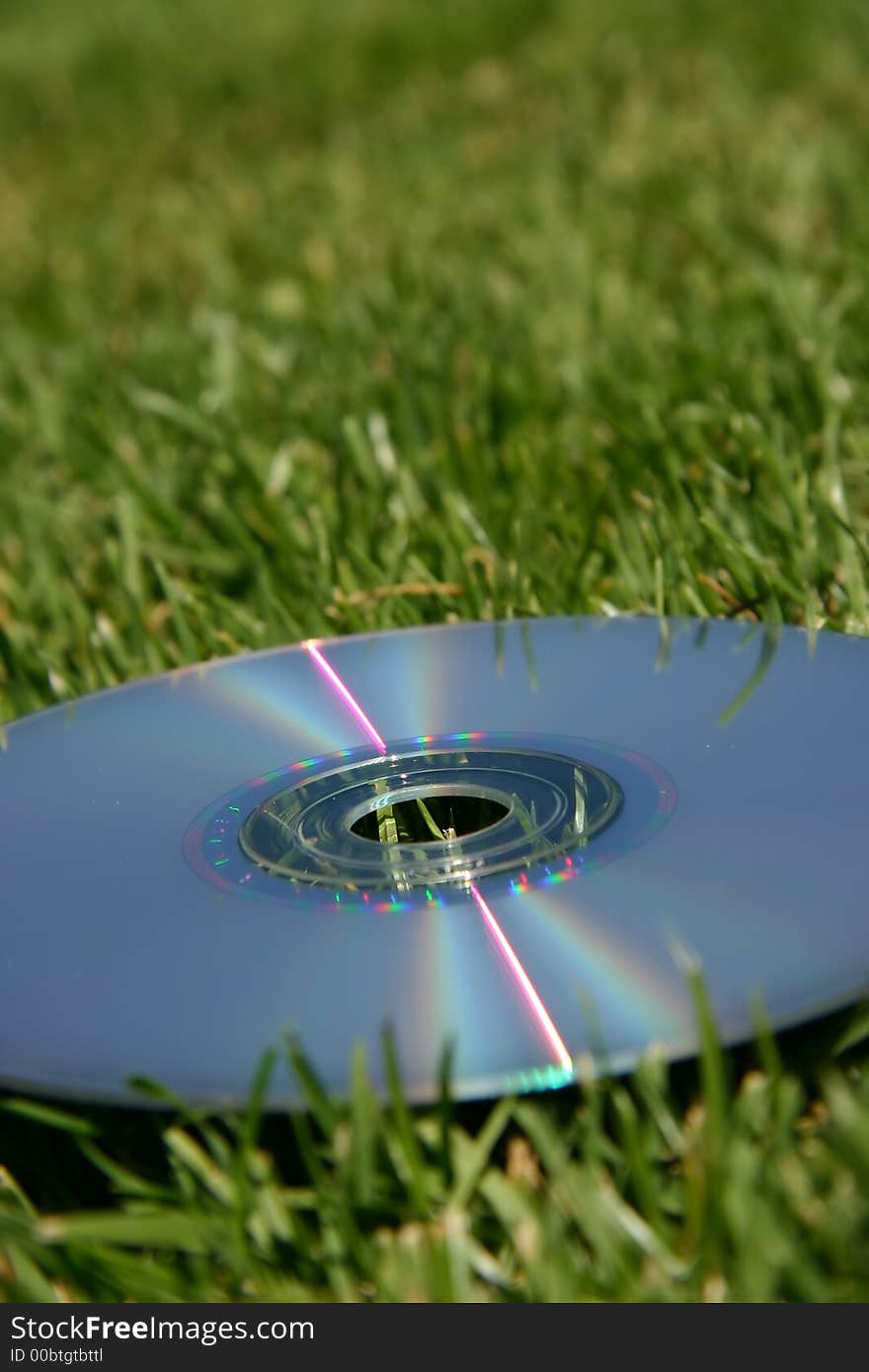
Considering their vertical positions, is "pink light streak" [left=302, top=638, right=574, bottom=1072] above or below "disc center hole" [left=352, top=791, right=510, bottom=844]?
below

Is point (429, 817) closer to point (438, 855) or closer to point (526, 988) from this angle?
point (438, 855)

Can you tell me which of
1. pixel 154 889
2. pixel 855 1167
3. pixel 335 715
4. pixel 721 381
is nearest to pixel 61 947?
pixel 154 889

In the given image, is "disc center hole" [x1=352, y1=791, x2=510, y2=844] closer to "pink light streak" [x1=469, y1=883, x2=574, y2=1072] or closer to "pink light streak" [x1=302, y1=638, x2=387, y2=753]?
Result: "pink light streak" [x1=302, y1=638, x2=387, y2=753]

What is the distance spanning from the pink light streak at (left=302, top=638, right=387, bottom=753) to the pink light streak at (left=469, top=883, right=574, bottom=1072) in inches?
13.5

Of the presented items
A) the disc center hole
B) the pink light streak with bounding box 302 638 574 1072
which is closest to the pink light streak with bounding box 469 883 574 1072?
the pink light streak with bounding box 302 638 574 1072

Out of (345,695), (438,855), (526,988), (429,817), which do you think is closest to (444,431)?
(345,695)

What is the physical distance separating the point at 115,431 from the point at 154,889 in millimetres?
1649

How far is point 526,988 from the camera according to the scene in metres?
1.07

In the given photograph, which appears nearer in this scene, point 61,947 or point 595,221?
point 61,947

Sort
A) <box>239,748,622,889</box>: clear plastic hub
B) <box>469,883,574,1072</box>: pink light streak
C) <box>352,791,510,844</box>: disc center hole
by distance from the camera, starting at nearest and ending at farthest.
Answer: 1. <box>469,883,574,1072</box>: pink light streak
2. <box>239,748,622,889</box>: clear plastic hub
3. <box>352,791,510,844</box>: disc center hole

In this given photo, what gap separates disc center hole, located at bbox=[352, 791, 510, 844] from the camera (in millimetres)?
1459
